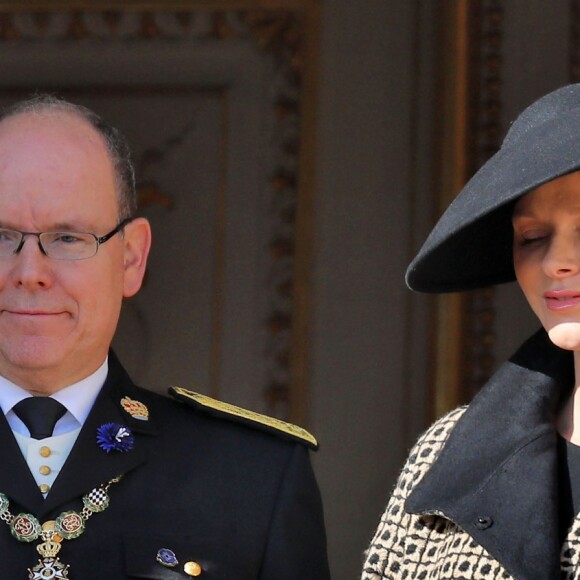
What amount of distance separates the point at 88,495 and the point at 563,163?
88 cm

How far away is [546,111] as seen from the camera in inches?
113

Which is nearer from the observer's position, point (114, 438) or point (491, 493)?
point (491, 493)

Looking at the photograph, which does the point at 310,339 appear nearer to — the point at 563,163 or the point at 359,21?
the point at 359,21

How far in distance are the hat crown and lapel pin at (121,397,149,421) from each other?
72 cm

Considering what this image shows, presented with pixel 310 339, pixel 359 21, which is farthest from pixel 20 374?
pixel 359 21

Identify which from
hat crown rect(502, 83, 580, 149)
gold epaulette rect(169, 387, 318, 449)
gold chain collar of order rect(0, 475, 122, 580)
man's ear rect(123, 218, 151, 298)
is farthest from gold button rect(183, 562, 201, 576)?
hat crown rect(502, 83, 580, 149)

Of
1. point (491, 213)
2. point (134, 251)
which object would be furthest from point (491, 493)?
point (134, 251)

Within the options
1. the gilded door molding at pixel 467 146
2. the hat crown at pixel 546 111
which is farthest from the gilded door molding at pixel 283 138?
the hat crown at pixel 546 111

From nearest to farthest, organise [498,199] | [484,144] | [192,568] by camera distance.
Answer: [498,199] → [192,568] → [484,144]

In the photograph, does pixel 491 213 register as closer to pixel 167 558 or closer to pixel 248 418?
pixel 248 418

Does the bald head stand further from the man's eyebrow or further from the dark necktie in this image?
the dark necktie

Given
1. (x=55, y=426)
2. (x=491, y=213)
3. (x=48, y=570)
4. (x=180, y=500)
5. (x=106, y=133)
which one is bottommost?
(x=48, y=570)

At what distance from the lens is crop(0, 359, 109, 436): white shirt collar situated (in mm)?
2914

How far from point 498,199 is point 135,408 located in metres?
0.70
